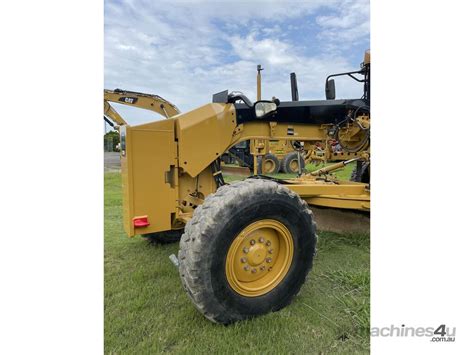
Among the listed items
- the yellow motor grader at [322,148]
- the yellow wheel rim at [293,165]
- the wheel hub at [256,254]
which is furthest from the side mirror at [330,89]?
the yellow wheel rim at [293,165]

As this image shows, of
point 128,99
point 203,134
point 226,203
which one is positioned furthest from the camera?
→ point 128,99

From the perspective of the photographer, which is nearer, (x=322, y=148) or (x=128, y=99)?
(x=322, y=148)

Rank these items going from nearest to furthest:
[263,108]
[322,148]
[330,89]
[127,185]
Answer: [127,185], [263,108], [330,89], [322,148]

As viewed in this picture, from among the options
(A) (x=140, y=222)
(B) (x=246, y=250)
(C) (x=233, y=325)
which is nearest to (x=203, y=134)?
(A) (x=140, y=222)

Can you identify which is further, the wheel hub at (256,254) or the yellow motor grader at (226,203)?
the wheel hub at (256,254)

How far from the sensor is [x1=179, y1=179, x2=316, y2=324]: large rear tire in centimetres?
212

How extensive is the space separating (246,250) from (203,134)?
3.75 feet

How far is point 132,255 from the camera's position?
Answer: 3646 millimetres

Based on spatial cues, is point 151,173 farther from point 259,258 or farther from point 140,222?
point 259,258

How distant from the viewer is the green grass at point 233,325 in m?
2.11

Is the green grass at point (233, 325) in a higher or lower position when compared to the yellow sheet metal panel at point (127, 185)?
lower

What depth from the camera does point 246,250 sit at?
93.0 inches

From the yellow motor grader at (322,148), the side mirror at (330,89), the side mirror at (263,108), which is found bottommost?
the yellow motor grader at (322,148)

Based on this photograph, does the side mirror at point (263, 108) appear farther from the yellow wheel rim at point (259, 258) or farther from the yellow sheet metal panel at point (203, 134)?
the yellow wheel rim at point (259, 258)
